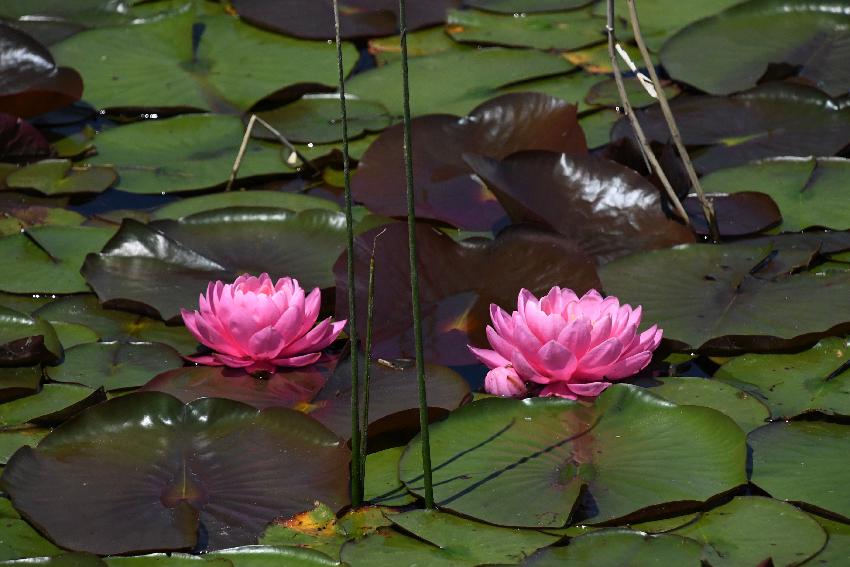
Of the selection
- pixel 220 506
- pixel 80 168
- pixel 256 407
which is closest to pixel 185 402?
pixel 256 407

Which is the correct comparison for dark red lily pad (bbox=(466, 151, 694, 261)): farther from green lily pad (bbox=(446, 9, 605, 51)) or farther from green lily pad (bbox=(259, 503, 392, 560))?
green lily pad (bbox=(446, 9, 605, 51))

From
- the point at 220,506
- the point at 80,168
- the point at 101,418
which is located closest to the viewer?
the point at 220,506

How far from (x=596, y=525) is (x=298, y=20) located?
303cm

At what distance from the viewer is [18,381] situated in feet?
8.54

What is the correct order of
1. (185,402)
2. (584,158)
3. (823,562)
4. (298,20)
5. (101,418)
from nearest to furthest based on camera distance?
(823,562) < (101,418) < (185,402) < (584,158) < (298,20)

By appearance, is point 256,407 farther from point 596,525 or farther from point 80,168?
point 80,168

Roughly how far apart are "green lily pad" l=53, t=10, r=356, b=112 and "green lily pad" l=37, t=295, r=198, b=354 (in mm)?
1297

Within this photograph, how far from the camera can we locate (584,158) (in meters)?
3.17

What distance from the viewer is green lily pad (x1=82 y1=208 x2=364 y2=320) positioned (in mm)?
2965

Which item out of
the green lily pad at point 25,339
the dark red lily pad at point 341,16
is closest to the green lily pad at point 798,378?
the green lily pad at point 25,339

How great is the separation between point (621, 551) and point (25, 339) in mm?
1396

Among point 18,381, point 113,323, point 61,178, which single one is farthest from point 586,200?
point 61,178

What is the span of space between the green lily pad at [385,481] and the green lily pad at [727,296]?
71cm

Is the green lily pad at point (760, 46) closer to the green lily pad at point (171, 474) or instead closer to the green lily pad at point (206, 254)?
the green lily pad at point (206, 254)
